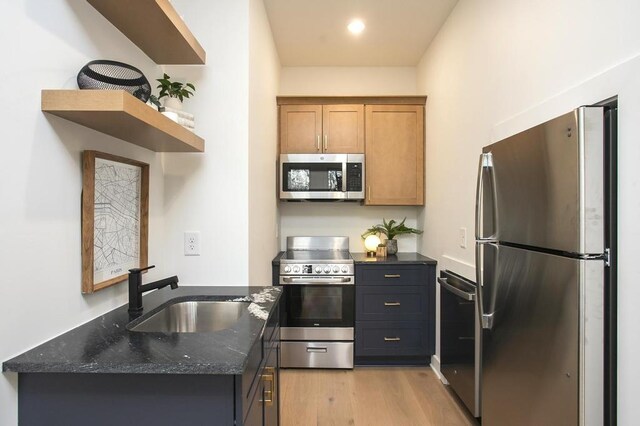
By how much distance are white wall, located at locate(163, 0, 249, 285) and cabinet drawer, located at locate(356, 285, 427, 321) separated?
1.34 meters

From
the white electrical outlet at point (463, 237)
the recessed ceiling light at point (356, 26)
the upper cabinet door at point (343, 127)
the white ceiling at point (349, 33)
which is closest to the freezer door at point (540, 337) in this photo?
the white electrical outlet at point (463, 237)

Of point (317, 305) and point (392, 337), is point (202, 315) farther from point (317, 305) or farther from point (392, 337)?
point (392, 337)

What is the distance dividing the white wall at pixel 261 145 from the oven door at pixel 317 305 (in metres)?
0.34

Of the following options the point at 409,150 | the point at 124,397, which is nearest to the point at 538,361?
the point at 124,397

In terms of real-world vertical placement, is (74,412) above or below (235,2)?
below

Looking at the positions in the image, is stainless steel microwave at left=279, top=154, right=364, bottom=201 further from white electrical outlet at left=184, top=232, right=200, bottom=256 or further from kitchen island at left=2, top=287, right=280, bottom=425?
kitchen island at left=2, top=287, right=280, bottom=425

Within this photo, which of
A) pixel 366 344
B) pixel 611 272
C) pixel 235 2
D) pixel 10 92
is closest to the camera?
pixel 10 92

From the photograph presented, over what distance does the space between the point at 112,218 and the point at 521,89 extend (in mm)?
1943

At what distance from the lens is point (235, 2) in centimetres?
180

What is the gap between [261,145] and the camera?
2273 mm

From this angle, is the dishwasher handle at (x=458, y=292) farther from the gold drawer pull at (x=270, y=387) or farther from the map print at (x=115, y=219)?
the map print at (x=115, y=219)

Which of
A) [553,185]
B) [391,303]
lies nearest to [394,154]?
[391,303]

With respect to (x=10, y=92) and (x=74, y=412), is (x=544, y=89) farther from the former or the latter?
(x=74, y=412)

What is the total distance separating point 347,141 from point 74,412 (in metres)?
2.72
